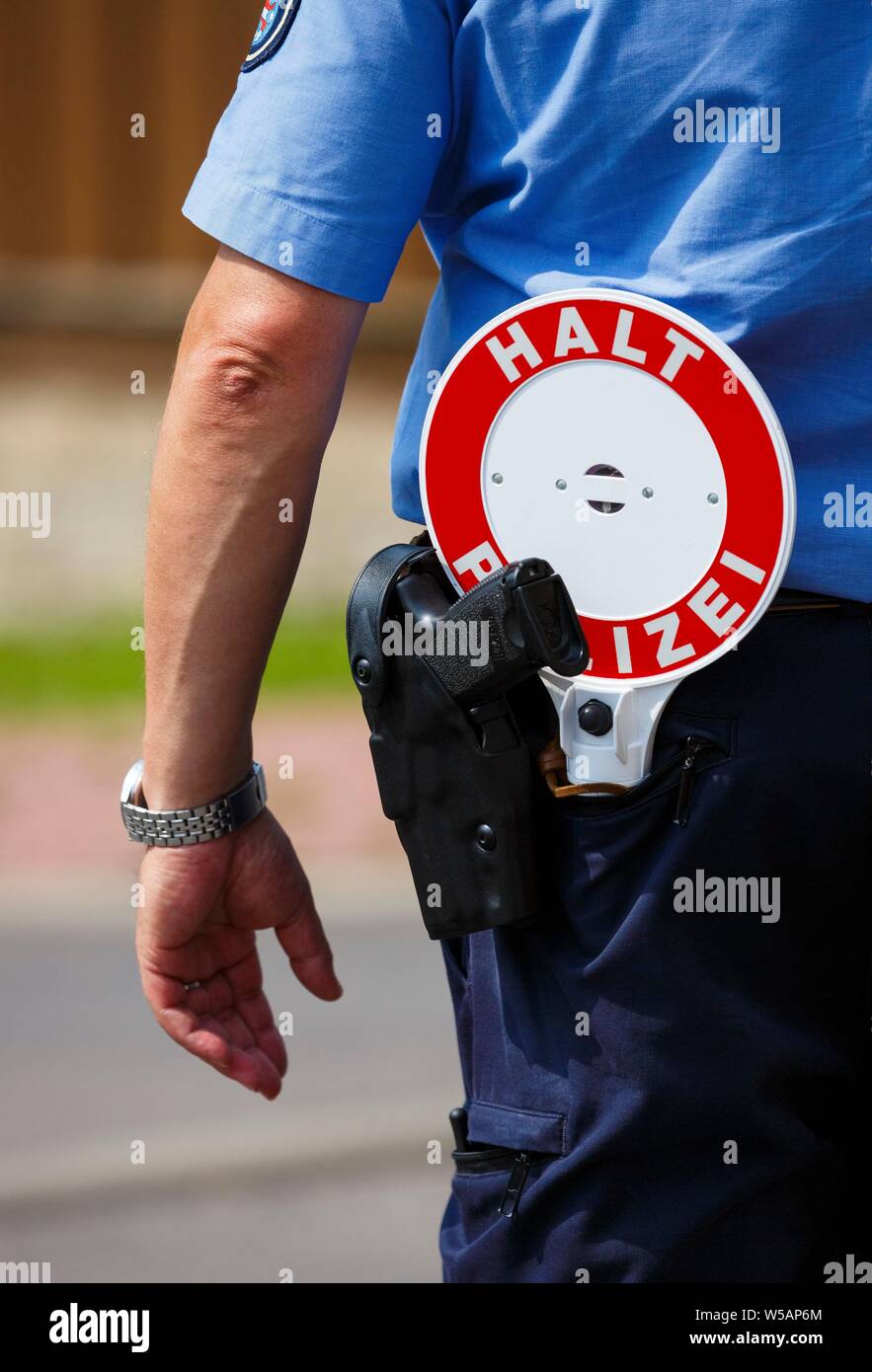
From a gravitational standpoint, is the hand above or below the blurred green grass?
below

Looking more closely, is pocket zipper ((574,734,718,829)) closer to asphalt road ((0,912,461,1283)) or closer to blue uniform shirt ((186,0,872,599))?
blue uniform shirt ((186,0,872,599))

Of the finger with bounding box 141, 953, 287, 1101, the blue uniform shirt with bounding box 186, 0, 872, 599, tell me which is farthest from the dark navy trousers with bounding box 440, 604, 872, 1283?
the finger with bounding box 141, 953, 287, 1101

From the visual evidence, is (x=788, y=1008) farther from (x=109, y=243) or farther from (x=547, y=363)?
(x=109, y=243)

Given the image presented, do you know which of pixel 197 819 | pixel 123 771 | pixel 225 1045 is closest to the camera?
pixel 197 819

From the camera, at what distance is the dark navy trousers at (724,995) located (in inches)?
46.6

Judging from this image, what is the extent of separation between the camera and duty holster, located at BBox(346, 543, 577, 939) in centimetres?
129

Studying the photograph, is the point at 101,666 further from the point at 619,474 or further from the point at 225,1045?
the point at 619,474

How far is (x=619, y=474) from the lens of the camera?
1.21 m

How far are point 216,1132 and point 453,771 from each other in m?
2.24

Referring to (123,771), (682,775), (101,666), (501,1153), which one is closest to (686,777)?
(682,775)

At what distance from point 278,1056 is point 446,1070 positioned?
6.75 ft

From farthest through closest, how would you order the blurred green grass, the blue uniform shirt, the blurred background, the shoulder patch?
the blurred green grass
the blurred background
the shoulder patch
the blue uniform shirt

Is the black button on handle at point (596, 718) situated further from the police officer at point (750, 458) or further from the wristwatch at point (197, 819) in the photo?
the wristwatch at point (197, 819)

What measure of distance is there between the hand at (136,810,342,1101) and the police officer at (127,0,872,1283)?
0.70ft
